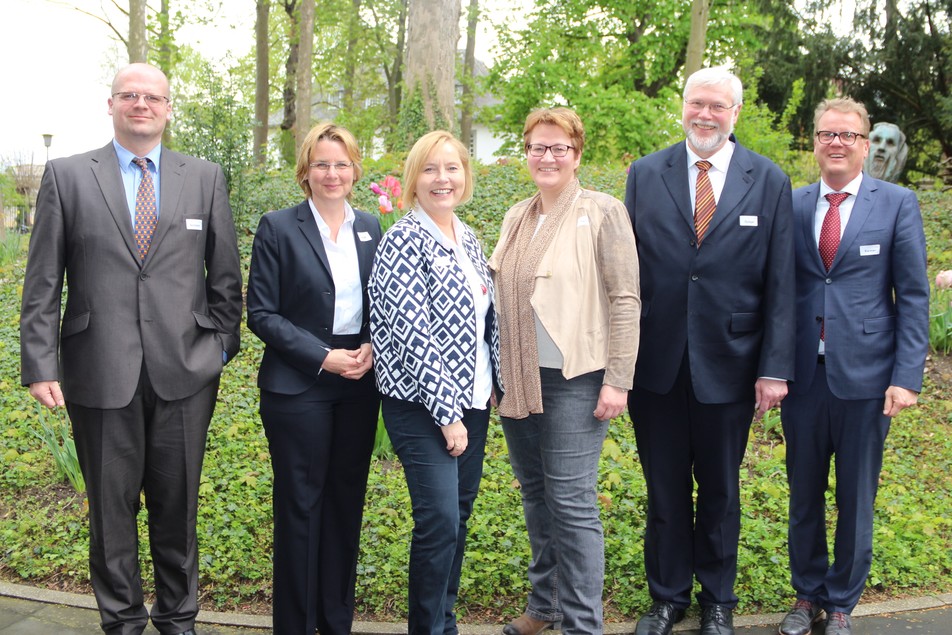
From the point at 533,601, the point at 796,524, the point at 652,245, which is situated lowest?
the point at 533,601

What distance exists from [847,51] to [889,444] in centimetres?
1538

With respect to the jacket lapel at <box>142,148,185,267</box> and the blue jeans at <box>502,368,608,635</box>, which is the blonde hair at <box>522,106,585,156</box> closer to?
the blue jeans at <box>502,368,608,635</box>

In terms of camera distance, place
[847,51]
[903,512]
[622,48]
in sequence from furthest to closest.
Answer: [622,48], [847,51], [903,512]

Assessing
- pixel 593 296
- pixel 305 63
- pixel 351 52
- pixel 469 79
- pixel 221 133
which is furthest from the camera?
pixel 351 52

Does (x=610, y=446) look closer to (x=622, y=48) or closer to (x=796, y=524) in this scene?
(x=796, y=524)

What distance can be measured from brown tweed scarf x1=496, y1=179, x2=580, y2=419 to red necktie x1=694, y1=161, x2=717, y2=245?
53cm

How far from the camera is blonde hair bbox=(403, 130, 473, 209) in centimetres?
337

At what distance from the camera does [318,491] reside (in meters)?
3.55

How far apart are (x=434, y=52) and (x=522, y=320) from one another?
34.8 ft

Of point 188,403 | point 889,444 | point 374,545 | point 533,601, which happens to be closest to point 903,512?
point 889,444

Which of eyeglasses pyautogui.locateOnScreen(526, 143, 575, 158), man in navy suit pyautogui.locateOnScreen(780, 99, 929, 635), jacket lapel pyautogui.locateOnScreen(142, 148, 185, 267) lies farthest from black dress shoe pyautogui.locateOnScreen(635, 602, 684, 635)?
jacket lapel pyautogui.locateOnScreen(142, 148, 185, 267)

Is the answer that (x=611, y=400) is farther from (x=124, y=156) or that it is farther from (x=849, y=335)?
(x=124, y=156)

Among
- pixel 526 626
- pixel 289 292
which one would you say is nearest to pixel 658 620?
pixel 526 626

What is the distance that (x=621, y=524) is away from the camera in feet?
15.9
